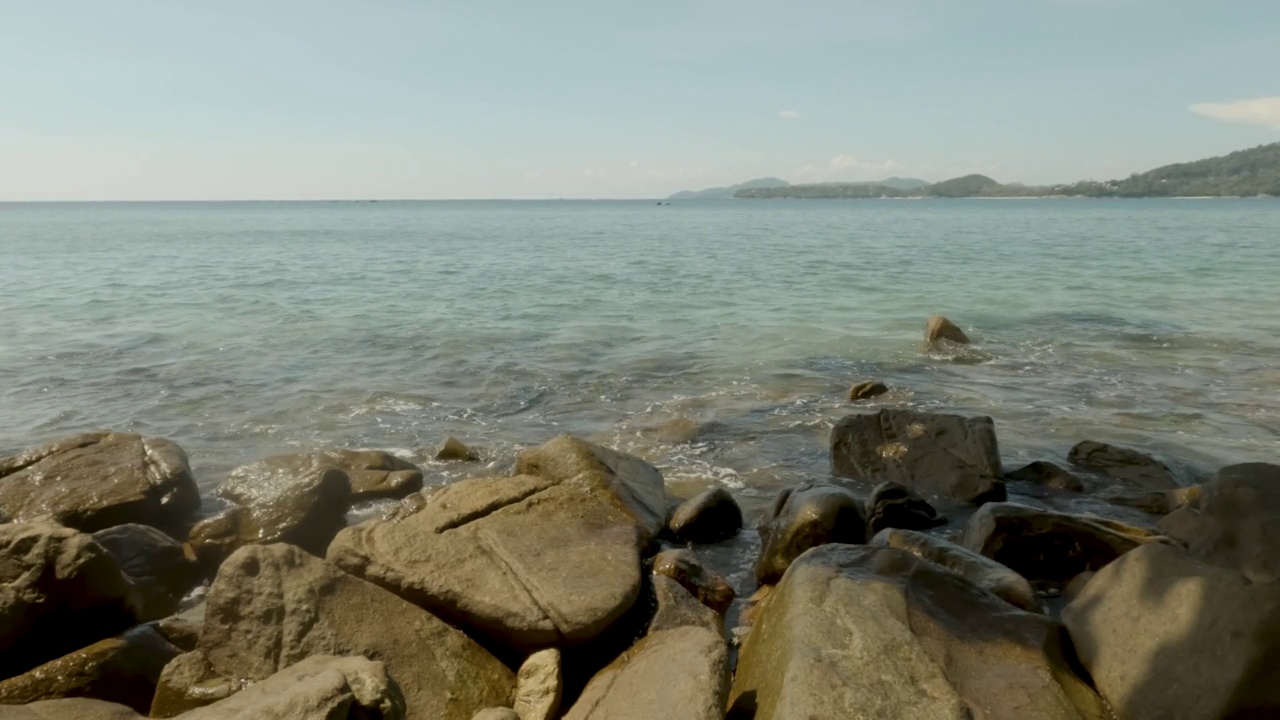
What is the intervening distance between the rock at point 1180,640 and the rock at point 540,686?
8.52 feet

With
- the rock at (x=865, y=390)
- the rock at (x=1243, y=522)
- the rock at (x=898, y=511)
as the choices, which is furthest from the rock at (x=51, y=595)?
the rock at (x=865, y=390)

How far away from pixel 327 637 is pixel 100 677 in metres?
1.32

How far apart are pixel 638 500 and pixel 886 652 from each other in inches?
123

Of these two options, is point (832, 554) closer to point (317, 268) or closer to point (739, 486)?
point (739, 486)

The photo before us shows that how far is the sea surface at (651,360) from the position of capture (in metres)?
10.1

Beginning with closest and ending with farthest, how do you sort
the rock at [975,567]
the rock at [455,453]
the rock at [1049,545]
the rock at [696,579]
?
1. the rock at [975,567]
2. the rock at [696,579]
3. the rock at [1049,545]
4. the rock at [455,453]

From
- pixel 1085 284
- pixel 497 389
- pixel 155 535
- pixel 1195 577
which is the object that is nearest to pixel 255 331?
pixel 497 389

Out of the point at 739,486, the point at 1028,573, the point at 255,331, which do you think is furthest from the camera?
the point at 255,331

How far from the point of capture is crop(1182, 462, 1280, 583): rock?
17.2ft

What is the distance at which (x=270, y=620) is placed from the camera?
4.51 m

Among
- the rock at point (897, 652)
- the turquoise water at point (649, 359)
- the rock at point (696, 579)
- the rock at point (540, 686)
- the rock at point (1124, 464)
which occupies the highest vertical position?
the rock at point (897, 652)

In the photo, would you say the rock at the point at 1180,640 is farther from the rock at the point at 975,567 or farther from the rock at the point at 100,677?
the rock at the point at 100,677

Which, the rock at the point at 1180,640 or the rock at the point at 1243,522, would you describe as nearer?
the rock at the point at 1180,640

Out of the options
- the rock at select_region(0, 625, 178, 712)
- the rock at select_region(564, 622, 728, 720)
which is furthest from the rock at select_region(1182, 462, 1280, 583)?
the rock at select_region(0, 625, 178, 712)
